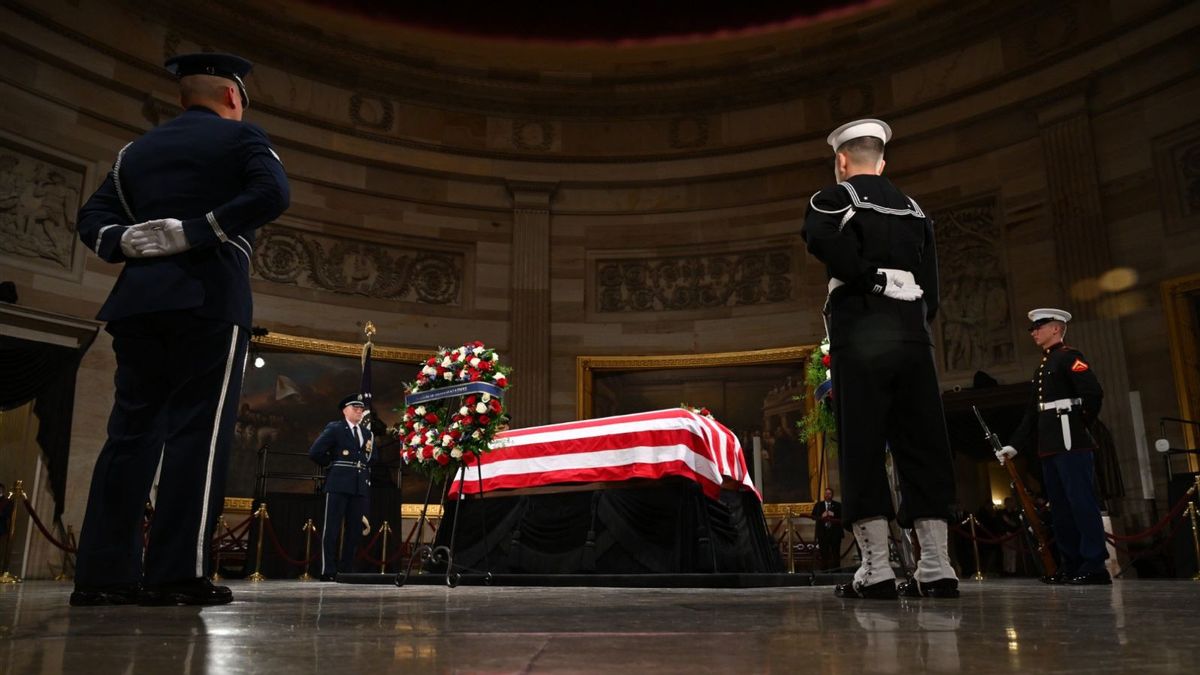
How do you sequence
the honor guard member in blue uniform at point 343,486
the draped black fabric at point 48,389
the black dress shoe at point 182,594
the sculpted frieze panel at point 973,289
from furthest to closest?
1. the sculpted frieze panel at point 973,289
2. the draped black fabric at point 48,389
3. the honor guard member in blue uniform at point 343,486
4. the black dress shoe at point 182,594

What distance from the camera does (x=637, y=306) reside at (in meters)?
16.0

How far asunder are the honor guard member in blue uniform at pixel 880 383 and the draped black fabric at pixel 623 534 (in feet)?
9.16

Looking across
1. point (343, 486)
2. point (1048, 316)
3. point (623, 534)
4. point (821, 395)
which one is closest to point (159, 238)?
point (821, 395)

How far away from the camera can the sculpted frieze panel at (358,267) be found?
14.5 metres

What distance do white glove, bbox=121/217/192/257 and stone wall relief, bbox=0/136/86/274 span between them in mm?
10503

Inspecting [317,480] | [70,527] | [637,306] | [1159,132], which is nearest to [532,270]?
[637,306]

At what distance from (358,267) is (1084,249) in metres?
11.4

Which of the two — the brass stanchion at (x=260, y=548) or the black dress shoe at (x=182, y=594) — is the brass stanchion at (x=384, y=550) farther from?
the black dress shoe at (x=182, y=594)

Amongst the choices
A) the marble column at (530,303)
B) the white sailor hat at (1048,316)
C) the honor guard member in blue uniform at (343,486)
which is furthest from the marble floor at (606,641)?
the marble column at (530,303)

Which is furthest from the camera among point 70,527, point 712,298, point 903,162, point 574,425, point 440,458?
point 712,298

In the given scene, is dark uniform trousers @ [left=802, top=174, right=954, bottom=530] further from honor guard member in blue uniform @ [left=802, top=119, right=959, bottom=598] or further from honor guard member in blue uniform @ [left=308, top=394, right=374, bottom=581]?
honor guard member in blue uniform @ [left=308, top=394, right=374, bottom=581]

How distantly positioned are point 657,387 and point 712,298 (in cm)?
192

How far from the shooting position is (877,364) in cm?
376

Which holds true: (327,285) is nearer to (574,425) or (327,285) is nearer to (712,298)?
(712,298)
